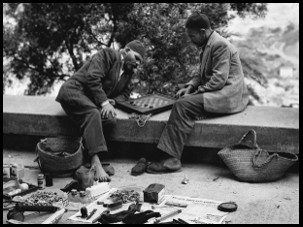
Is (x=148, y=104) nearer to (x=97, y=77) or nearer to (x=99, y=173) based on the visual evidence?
(x=97, y=77)

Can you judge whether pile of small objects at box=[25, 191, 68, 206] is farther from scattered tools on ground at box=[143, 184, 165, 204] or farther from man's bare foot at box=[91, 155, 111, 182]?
scattered tools on ground at box=[143, 184, 165, 204]

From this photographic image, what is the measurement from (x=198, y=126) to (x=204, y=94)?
370 millimetres

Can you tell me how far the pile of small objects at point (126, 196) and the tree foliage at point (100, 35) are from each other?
3.31 m

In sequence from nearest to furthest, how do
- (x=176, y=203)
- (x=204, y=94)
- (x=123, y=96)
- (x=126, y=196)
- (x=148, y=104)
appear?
(x=176, y=203) → (x=126, y=196) → (x=204, y=94) → (x=148, y=104) → (x=123, y=96)

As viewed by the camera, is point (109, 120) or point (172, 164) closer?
point (172, 164)

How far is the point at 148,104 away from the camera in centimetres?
641

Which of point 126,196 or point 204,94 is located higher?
point 204,94

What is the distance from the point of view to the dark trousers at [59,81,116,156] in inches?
231

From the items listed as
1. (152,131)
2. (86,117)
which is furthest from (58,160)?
(152,131)

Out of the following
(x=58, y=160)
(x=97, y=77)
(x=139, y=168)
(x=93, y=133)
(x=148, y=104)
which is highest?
(x=97, y=77)

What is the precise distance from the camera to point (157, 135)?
611cm

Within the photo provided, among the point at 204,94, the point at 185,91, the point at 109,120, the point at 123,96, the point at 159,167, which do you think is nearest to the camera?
the point at 159,167

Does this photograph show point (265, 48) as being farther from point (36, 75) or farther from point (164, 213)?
point (164, 213)

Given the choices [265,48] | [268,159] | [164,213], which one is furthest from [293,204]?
[265,48]
